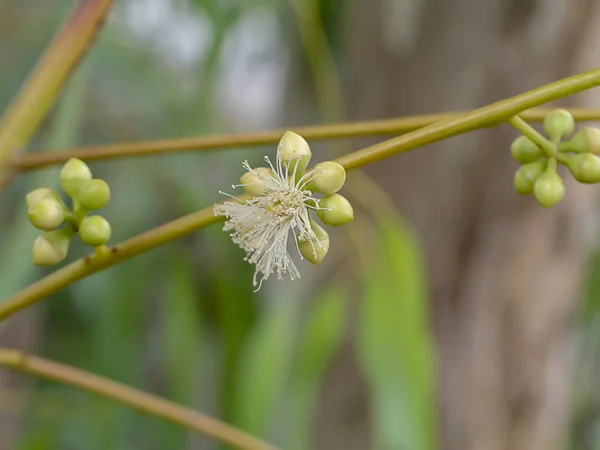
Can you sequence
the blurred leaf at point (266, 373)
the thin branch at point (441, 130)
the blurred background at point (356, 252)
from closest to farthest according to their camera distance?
the thin branch at point (441, 130) < the blurred leaf at point (266, 373) < the blurred background at point (356, 252)

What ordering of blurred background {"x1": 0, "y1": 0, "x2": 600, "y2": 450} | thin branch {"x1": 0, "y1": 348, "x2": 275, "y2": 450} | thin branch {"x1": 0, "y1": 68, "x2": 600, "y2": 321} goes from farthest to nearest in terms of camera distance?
blurred background {"x1": 0, "y1": 0, "x2": 600, "y2": 450} → thin branch {"x1": 0, "y1": 348, "x2": 275, "y2": 450} → thin branch {"x1": 0, "y1": 68, "x2": 600, "y2": 321}

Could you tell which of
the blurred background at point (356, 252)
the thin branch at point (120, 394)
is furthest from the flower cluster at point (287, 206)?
the blurred background at point (356, 252)

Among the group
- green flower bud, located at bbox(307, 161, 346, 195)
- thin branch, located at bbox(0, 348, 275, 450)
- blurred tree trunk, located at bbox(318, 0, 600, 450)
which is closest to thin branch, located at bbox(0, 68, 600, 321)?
green flower bud, located at bbox(307, 161, 346, 195)

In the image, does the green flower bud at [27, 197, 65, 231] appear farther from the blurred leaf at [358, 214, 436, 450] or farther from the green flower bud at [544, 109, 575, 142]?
the blurred leaf at [358, 214, 436, 450]

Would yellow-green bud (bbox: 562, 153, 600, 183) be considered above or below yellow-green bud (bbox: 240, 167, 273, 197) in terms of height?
above

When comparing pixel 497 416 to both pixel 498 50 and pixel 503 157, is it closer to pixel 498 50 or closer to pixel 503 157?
pixel 503 157

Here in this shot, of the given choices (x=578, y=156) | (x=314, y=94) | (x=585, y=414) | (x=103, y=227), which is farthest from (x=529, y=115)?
(x=585, y=414)

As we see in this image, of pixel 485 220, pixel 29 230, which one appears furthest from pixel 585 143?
pixel 485 220

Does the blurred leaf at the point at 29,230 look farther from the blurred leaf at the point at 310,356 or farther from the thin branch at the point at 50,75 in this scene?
the blurred leaf at the point at 310,356
